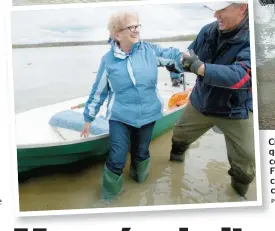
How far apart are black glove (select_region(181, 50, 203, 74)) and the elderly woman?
46 millimetres

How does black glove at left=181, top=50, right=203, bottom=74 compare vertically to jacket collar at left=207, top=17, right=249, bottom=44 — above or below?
below

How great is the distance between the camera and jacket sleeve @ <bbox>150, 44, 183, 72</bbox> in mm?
2432

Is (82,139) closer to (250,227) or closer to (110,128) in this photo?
(110,128)

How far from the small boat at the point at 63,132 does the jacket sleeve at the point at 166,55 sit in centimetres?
15

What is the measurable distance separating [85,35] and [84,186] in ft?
3.24

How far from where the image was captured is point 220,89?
2.42 metres

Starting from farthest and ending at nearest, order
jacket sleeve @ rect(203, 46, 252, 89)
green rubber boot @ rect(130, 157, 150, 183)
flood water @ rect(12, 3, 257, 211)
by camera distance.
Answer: green rubber boot @ rect(130, 157, 150, 183) → flood water @ rect(12, 3, 257, 211) → jacket sleeve @ rect(203, 46, 252, 89)

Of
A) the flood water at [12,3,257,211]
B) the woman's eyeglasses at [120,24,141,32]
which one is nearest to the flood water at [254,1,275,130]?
the flood water at [12,3,257,211]

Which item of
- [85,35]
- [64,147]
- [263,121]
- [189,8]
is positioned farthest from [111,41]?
[263,121]

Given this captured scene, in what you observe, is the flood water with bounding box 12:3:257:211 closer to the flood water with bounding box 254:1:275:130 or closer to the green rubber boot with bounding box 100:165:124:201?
the green rubber boot with bounding box 100:165:124:201

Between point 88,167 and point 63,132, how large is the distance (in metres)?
0.28

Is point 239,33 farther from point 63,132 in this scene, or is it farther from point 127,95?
point 63,132

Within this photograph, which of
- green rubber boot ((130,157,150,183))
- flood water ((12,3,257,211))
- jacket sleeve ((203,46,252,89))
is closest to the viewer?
jacket sleeve ((203,46,252,89))

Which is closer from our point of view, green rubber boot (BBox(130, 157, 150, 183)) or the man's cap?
the man's cap
